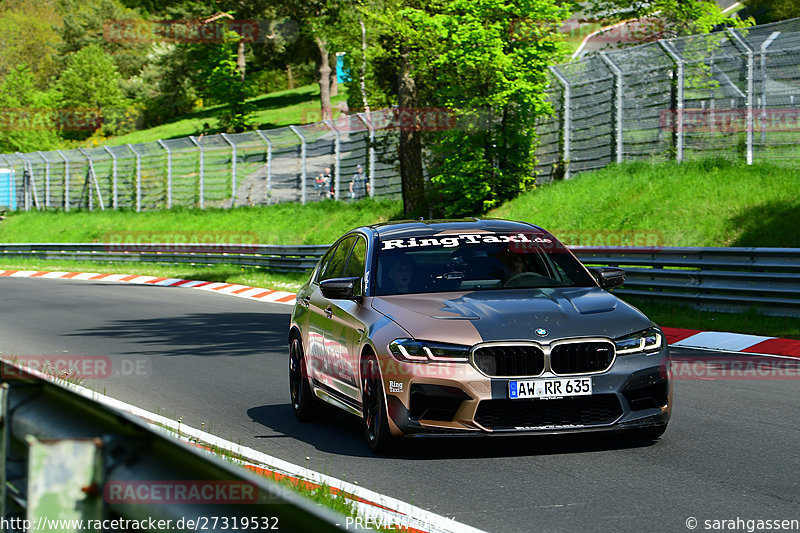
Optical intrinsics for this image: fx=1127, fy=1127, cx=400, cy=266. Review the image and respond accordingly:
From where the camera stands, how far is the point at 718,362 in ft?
38.7

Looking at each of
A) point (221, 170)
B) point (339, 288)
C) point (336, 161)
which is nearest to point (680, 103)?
point (336, 161)

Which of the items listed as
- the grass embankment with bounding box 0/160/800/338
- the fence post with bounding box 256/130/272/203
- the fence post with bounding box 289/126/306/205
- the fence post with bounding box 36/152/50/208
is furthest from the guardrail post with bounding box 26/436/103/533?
the fence post with bounding box 36/152/50/208

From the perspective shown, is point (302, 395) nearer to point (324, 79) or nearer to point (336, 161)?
point (336, 161)

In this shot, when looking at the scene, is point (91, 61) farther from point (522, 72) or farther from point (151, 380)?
point (151, 380)

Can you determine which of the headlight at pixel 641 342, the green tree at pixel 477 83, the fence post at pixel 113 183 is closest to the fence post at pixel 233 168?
the fence post at pixel 113 183

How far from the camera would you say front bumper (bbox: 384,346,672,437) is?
6820 millimetres

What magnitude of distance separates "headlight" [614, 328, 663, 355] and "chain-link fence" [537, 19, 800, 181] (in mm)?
15222

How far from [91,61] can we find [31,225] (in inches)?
2199

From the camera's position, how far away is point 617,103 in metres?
25.3

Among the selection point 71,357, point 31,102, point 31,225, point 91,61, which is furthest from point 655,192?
point 91,61

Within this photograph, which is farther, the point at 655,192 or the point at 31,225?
the point at 31,225

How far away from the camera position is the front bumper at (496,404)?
6820mm

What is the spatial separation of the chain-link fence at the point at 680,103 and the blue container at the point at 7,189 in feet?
128

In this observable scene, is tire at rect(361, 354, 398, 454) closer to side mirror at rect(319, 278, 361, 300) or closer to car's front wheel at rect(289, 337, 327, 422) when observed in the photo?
side mirror at rect(319, 278, 361, 300)
